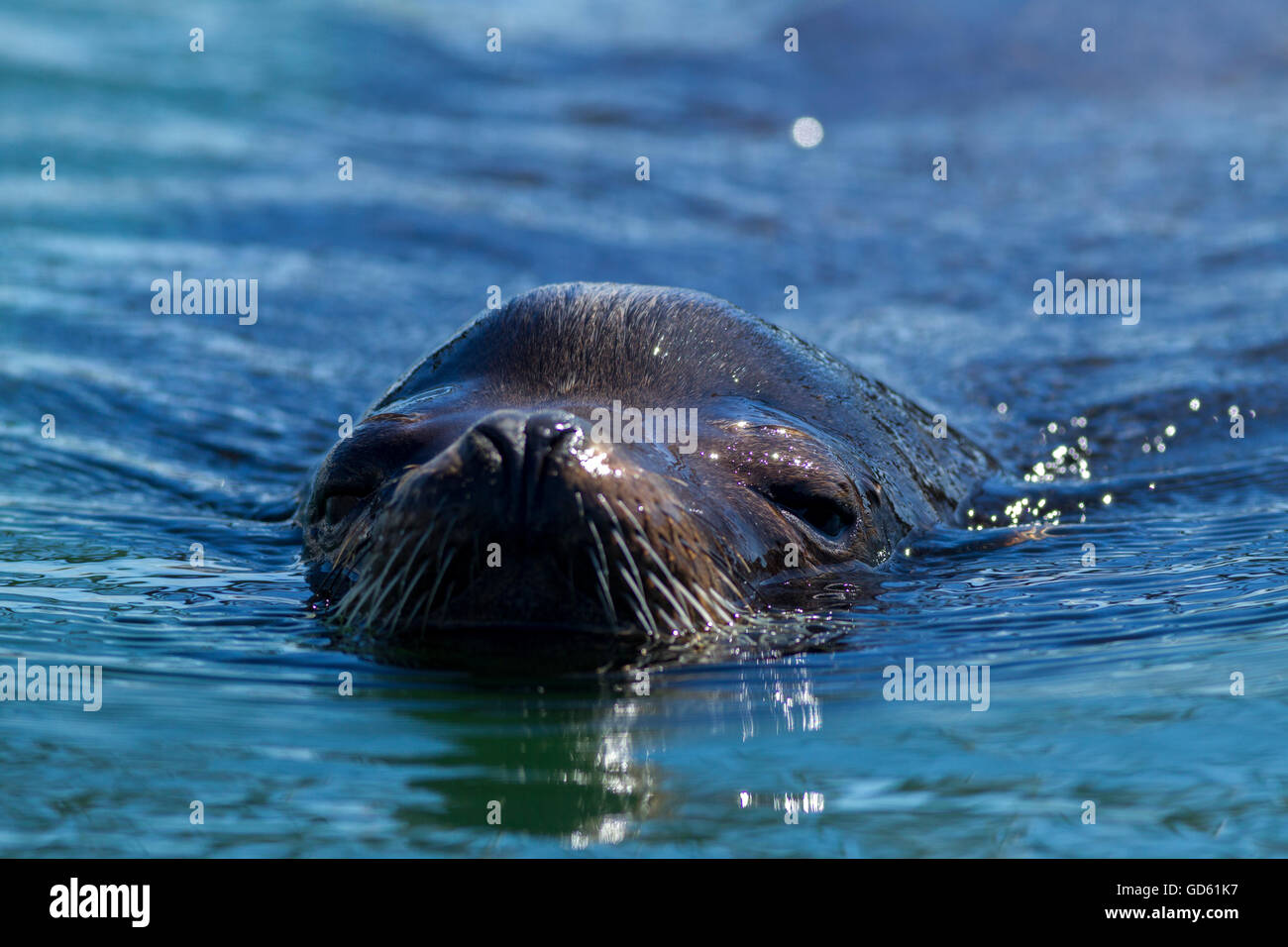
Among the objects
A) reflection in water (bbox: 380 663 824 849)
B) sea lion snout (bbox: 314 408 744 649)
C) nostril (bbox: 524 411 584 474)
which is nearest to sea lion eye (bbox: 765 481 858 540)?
sea lion snout (bbox: 314 408 744 649)

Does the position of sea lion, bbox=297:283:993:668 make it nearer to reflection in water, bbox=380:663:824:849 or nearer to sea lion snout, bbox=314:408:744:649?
sea lion snout, bbox=314:408:744:649

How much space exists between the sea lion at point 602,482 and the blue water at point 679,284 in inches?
7.3

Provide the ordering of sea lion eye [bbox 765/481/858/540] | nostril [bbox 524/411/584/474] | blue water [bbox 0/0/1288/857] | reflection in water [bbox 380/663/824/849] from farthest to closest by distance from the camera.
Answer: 1. sea lion eye [bbox 765/481/858/540]
2. nostril [bbox 524/411/584/474]
3. blue water [bbox 0/0/1288/857]
4. reflection in water [bbox 380/663/824/849]

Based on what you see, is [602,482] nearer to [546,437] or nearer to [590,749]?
[546,437]

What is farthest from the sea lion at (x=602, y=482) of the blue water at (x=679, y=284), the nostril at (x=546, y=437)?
the blue water at (x=679, y=284)

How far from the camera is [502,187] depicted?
1259 centimetres

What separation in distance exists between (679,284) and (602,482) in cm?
687

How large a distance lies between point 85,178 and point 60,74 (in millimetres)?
2785

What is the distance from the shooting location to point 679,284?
10.5 meters

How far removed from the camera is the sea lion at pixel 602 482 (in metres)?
3.78

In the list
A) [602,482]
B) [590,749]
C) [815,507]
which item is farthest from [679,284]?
[590,749]

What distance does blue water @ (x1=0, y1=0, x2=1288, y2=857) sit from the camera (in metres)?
3.15

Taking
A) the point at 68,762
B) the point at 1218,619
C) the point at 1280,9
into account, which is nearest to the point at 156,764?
the point at 68,762

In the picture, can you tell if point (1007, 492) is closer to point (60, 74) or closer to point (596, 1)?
point (60, 74)
